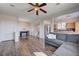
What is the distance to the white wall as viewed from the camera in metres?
5.10

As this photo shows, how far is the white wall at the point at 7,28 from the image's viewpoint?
510cm

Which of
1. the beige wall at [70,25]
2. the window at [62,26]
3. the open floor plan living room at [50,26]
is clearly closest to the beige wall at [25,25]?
the open floor plan living room at [50,26]

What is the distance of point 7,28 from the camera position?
5.51 meters

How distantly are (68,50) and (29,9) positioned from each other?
84.0 inches

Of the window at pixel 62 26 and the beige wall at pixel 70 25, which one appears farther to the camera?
the window at pixel 62 26

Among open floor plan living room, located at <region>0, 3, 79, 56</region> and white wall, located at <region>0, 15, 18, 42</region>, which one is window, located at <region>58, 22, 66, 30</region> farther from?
white wall, located at <region>0, 15, 18, 42</region>

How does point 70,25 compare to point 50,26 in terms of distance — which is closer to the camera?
point 70,25

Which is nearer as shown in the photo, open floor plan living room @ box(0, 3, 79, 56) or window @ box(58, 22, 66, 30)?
open floor plan living room @ box(0, 3, 79, 56)

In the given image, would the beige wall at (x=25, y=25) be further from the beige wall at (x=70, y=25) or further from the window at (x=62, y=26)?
the beige wall at (x=70, y=25)

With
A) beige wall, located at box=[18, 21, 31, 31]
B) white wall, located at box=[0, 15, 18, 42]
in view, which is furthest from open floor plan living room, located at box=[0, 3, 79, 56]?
white wall, located at box=[0, 15, 18, 42]

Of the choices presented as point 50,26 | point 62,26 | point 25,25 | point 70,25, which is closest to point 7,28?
point 25,25

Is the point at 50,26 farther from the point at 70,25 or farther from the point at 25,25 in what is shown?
the point at 25,25

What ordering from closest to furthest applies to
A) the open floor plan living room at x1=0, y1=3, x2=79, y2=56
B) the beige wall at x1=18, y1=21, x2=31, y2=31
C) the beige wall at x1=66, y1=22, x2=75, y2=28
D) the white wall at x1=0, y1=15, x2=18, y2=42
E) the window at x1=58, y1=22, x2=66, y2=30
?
the open floor plan living room at x1=0, y1=3, x2=79, y2=56
the beige wall at x1=66, y1=22, x2=75, y2=28
the window at x1=58, y1=22, x2=66, y2=30
the beige wall at x1=18, y1=21, x2=31, y2=31
the white wall at x1=0, y1=15, x2=18, y2=42

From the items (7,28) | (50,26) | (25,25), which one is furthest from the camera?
(7,28)
